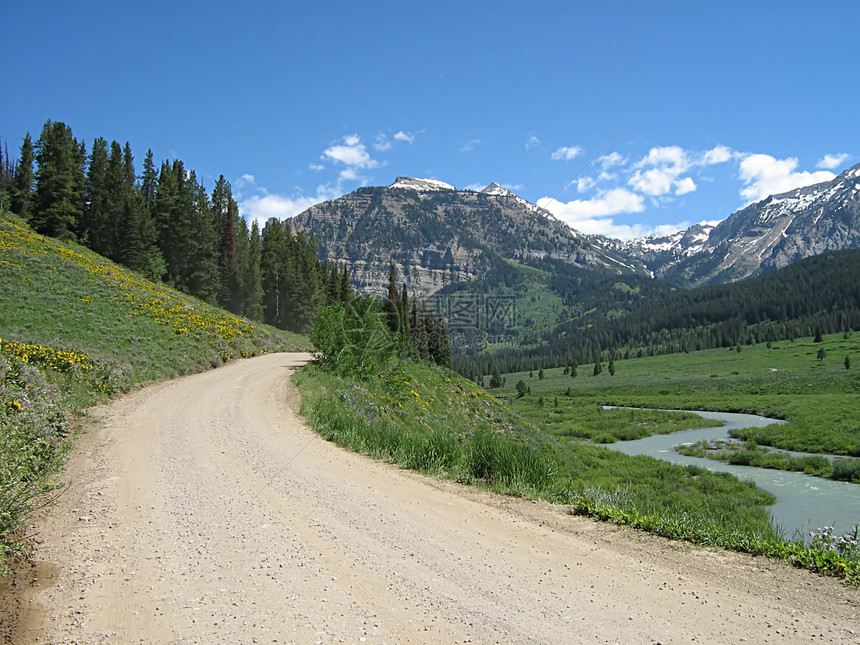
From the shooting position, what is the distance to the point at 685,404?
106 m

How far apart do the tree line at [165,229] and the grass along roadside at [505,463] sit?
79.5 ft

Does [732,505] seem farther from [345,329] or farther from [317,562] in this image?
[317,562]

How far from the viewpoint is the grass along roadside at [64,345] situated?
855 cm

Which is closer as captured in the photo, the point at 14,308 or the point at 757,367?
the point at 14,308

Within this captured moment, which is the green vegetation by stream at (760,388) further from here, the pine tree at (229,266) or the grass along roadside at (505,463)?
the pine tree at (229,266)

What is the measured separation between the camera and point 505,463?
1038 cm

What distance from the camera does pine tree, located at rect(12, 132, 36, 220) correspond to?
2627 inches

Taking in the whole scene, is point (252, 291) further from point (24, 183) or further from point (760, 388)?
point (760, 388)

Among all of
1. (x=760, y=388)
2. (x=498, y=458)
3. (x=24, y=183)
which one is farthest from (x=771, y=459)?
(x=24, y=183)

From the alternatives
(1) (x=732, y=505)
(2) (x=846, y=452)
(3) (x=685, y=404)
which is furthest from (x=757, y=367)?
(1) (x=732, y=505)

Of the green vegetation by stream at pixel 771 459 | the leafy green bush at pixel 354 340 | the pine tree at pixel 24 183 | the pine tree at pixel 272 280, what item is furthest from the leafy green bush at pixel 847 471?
the pine tree at pixel 24 183

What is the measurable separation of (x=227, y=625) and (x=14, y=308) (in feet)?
90.0

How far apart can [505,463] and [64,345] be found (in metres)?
18.7

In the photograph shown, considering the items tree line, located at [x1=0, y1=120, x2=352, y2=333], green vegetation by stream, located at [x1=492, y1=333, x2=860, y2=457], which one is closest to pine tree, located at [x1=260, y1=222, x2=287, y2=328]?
tree line, located at [x1=0, y1=120, x2=352, y2=333]
